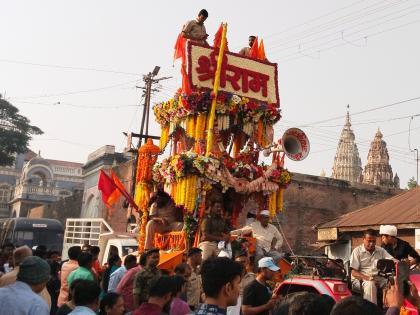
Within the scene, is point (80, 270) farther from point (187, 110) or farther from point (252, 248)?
point (187, 110)

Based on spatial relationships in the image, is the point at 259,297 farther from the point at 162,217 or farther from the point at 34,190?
the point at 34,190

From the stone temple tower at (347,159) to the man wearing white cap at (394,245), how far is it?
8104cm

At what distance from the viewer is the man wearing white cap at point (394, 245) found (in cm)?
737

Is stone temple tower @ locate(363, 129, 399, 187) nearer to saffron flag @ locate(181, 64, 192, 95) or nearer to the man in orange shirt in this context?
saffron flag @ locate(181, 64, 192, 95)

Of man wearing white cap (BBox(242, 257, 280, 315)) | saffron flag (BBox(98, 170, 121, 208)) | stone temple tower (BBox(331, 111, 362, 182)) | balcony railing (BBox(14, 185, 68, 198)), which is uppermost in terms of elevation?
stone temple tower (BBox(331, 111, 362, 182))

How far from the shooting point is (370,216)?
1852cm

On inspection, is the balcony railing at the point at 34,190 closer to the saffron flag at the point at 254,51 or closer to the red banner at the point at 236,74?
the saffron flag at the point at 254,51

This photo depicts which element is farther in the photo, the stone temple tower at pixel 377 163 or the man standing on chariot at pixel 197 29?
the stone temple tower at pixel 377 163

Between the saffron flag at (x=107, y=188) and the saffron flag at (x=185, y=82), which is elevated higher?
the saffron flag at (x=185, y=82)

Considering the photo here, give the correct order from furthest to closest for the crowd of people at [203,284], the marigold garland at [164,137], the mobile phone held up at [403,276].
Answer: the marigold garland at [164,137]
the mobile phone held up at [403,276]
the crowd of people at [203,284]

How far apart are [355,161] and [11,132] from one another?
6553 cm

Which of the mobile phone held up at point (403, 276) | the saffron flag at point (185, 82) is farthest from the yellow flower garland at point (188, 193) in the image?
the mobile phone held up at point (403, 276)

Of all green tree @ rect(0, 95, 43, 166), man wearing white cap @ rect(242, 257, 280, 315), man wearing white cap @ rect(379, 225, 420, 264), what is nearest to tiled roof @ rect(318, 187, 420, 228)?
man wearing white cap @ rect(379, 225, 420, 264)

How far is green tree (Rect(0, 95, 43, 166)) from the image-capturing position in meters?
35.6
